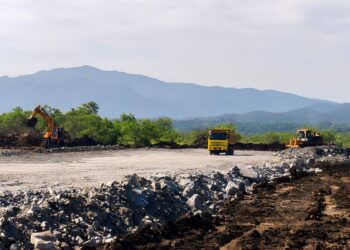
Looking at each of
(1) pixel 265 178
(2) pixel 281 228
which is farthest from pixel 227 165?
(2) pixel 281 228

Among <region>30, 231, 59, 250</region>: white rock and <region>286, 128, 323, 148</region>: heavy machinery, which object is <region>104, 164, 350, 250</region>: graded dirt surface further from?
<region>286, 128, 323, 148</region>: heavy machinery

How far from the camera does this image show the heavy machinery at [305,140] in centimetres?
5008

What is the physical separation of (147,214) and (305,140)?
36827 millimetres

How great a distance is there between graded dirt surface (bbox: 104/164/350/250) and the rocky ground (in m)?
0.03

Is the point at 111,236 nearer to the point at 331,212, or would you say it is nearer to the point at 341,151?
the point at 331,212

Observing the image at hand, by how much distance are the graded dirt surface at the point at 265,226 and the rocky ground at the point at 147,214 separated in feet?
0.09

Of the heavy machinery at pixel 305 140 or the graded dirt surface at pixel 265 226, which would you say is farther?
the heavy machinery at pixel 305 140

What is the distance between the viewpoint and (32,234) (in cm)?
1225

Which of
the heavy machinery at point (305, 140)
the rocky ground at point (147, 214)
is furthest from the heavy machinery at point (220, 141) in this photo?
the rocky ground at point (147, 214)

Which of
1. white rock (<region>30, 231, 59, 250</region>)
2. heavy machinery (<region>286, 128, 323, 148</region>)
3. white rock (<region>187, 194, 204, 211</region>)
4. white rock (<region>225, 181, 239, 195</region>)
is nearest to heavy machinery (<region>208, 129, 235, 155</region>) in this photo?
heavy machinery (<region>286, 128, 323, 148</region>)

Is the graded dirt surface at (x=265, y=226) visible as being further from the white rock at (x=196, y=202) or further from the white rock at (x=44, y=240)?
the white rock at (x=44, y=240)

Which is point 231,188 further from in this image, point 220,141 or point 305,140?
point 305,140

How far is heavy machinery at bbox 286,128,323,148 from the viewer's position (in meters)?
50.1

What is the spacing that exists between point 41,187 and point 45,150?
83.4ft
